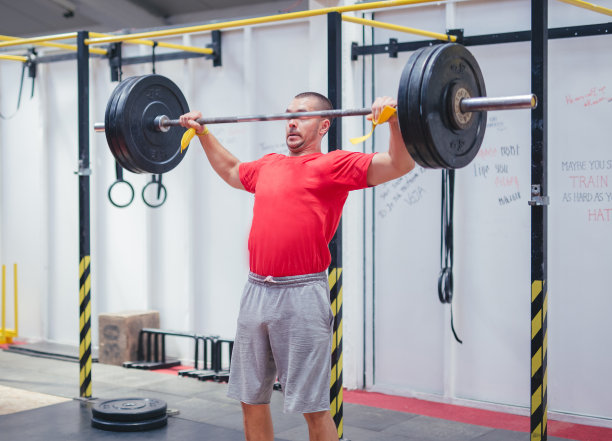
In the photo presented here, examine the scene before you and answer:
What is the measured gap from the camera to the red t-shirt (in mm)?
2924

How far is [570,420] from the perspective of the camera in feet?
13.9

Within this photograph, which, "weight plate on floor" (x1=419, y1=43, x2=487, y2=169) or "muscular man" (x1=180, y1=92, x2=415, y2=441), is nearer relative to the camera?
"weight plate on floor" (x1=419, y1=43, x2=487, y2=169)

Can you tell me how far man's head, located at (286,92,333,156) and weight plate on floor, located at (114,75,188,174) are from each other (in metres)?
0.85

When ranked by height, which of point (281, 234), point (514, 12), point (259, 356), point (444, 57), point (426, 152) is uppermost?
point (514, 12)

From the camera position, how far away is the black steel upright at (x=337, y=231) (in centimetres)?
361

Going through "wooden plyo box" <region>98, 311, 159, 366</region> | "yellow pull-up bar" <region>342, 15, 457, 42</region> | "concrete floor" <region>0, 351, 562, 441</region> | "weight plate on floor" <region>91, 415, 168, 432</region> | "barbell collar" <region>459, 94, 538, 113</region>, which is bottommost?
"concrete floor" <region>0, 351, 562, 441</region>

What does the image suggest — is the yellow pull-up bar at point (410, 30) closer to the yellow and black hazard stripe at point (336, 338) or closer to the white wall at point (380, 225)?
the white wall at point (380, 225)

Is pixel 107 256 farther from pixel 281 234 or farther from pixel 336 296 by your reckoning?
pixel 281 234

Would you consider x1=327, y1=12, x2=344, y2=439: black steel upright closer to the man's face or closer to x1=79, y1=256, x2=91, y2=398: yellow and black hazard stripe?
the man's face

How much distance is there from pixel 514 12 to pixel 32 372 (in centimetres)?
369

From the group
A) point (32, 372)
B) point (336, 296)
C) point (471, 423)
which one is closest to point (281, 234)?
point (336, 296)

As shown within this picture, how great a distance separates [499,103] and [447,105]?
0.17 meters

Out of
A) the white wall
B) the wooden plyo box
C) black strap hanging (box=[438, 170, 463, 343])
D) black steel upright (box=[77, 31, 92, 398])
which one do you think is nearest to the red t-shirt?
black strap hanging (box=[438, 170, 463, 343])

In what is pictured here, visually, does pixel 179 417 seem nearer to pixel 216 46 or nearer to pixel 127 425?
pixel 127 425
